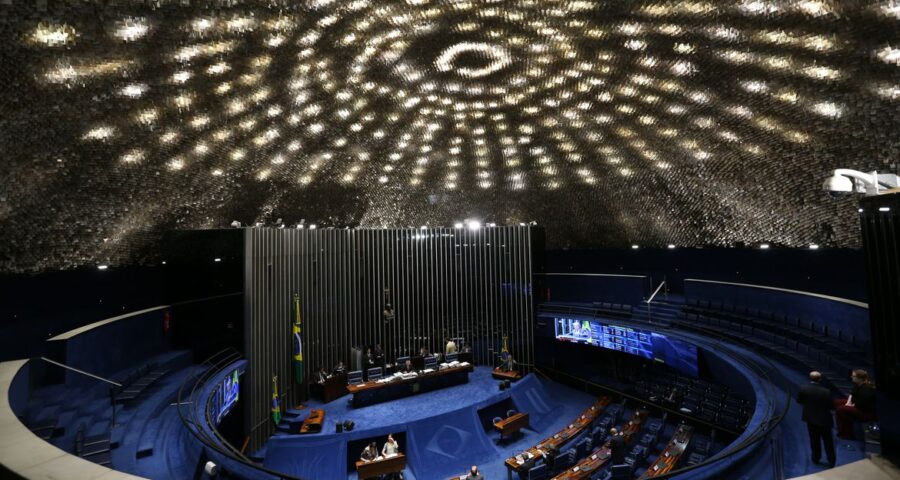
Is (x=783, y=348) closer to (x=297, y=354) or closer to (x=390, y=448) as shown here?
(x=390, y=448)

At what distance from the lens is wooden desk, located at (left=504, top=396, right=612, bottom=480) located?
1113 cm

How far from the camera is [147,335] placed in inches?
432

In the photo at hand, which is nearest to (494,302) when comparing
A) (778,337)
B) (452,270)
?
(452,270)

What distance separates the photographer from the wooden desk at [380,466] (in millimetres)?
10438

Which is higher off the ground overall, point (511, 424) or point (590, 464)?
point (511, 424)

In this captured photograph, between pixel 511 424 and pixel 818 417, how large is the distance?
8774mm

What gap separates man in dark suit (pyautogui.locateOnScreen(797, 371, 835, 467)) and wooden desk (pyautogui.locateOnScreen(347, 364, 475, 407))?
10.9 meters

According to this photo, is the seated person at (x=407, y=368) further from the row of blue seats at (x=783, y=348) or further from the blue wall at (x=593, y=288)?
the row of blue seats at (x=783, y=348)

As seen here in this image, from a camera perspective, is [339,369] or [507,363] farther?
[507,363]

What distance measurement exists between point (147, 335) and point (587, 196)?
15569 mm

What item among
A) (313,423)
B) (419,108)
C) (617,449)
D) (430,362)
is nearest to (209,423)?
(313,423)

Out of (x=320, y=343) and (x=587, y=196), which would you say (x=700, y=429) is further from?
(x=320, y=343)

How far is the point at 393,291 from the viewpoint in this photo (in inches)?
687

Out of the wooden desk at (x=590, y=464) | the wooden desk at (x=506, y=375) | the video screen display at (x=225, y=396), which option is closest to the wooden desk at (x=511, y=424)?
the wooden desk at (x=506, y=375)
